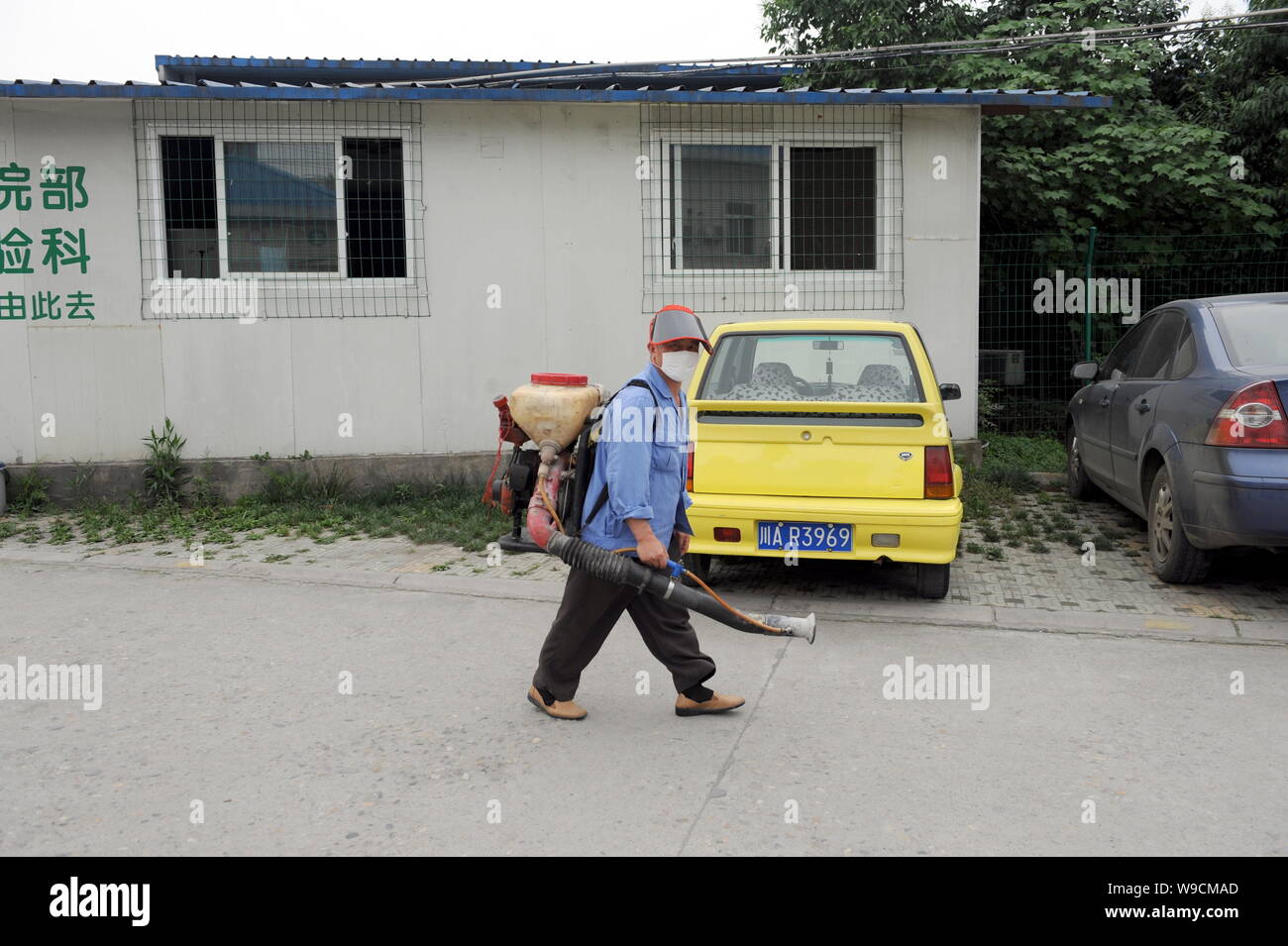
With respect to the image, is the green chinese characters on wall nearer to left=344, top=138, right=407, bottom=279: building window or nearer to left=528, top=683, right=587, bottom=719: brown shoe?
left=344, top=138, right=407, bottom=279: building window

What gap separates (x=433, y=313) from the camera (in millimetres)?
10039

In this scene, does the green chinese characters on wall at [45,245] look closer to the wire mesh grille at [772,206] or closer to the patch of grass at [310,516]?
the patch of grass at [310,516]

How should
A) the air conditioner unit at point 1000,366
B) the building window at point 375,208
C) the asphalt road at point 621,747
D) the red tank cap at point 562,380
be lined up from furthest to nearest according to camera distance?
1. the air conditioner unit at point 1000,366
2. the building window at point 375,208
3. the red tank cap at point 562,380
4. the asphalt road at point 621,747

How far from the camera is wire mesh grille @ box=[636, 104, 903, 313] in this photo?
Answer: 10.2m

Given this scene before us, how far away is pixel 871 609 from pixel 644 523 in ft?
8.81

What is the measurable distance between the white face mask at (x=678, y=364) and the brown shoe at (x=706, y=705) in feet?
4.41

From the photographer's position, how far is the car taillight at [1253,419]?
5.98 m

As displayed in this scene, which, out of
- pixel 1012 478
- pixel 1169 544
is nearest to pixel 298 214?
pixel 1012 478

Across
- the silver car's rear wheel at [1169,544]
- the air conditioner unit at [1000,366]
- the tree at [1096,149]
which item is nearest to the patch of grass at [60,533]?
the silver car's rear wheel at [1169,544]

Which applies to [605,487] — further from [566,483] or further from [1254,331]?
[1254,331]

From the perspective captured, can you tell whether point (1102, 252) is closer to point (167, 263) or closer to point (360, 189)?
point (360, 189)

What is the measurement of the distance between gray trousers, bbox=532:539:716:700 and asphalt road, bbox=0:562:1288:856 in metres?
0.20

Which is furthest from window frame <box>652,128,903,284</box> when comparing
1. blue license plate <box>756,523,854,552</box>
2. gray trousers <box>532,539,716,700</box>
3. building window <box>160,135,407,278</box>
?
gray trousers <box>532,539,716,700</box>
